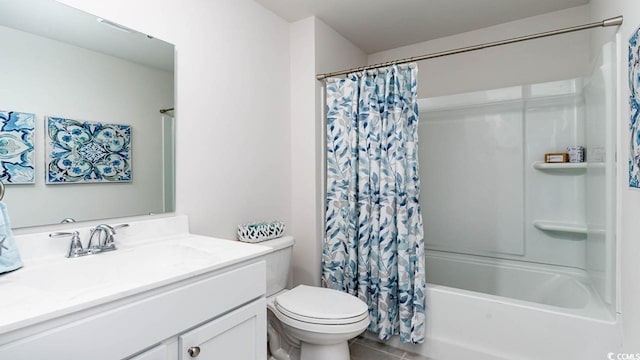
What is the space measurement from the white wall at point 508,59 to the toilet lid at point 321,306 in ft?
6.76

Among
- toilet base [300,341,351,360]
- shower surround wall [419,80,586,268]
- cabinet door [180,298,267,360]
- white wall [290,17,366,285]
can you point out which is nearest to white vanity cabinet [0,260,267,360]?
cabinet door [180,298,267,360]

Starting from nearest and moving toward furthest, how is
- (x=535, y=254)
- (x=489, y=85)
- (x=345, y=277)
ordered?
(x=345, y=277) < (x=535, y=254) < (x=489, y=85)

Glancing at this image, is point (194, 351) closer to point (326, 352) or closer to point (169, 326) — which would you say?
point (169, 326)

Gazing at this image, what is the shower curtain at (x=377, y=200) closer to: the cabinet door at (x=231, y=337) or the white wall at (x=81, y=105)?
the cabinet door at (x=231, y=337)

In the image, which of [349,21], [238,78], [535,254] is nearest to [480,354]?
[535,254]

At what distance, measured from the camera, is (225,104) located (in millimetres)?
1907

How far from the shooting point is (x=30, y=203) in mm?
1186

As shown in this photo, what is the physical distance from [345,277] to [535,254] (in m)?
1.45

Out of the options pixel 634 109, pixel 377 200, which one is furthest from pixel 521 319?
pixel 634 109

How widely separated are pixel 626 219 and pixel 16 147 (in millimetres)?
2463

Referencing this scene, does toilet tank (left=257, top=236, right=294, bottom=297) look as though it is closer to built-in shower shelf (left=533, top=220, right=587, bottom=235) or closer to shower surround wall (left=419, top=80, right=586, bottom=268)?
shower surround wall (left=419, top=80, right=586, bottom=268)

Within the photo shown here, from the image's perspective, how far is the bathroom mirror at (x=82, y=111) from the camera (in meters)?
1.15

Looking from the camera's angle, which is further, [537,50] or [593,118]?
[537,50]

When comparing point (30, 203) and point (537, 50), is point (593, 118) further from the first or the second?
point (30, 203)
